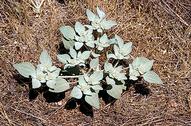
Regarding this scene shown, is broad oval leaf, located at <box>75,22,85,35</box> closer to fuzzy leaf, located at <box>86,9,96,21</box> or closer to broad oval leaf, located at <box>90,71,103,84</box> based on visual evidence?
fuzzy leaf, located at <box>86,9,96,21</box>

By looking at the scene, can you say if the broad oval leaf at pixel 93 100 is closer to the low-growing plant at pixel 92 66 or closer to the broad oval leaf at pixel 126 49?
the low-growing plant at pixel 92 66

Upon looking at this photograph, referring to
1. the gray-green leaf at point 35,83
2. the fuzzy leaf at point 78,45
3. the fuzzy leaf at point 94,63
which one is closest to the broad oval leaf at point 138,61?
the fuzzy leaf at point 94,63

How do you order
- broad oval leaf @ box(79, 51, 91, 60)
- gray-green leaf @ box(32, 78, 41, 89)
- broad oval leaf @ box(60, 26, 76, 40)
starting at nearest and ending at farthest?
1. gray-green leaf @ box(32, 78, 41, 89)
2. broad oval leaf @ box(79, 51, 91, 60)
3. broad oval leaf @ box(60, 26, 76, 40)

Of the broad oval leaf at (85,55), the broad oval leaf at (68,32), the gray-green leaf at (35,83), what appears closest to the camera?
the gray-green leaf at (35,83)

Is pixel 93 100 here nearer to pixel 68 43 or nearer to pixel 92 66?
pixel 92 66

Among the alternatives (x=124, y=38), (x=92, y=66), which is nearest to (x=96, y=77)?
(x=92, y=66)

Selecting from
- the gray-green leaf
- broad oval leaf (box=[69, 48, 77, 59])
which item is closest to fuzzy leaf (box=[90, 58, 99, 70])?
broad oval leaf (box=[69, 48, 77, 59])
